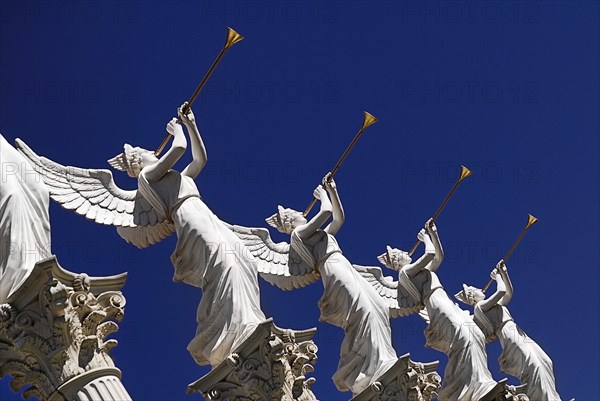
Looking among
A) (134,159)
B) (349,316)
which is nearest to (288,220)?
(349,316)

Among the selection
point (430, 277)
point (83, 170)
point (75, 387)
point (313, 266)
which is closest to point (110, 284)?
point (75, 387)

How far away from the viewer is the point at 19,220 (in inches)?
523

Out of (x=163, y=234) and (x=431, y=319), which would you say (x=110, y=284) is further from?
(x=431, y=319)

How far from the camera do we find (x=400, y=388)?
776 inches

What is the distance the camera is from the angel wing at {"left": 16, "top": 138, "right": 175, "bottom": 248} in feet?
55.8

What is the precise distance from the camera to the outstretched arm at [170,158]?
17281 mm

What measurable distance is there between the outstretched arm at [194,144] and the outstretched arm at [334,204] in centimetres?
383

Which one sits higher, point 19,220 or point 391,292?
point 391,292

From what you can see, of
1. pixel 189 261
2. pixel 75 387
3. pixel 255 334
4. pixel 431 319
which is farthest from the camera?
pixel 431 319

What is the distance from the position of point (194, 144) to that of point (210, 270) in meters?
2.43

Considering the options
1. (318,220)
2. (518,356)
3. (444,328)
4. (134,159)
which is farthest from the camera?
(518,356)

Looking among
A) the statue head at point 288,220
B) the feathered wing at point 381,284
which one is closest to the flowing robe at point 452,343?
the feathered wing at point 381,284

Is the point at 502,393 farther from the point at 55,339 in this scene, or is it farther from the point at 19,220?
the point at 19,220

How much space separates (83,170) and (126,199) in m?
0.93
